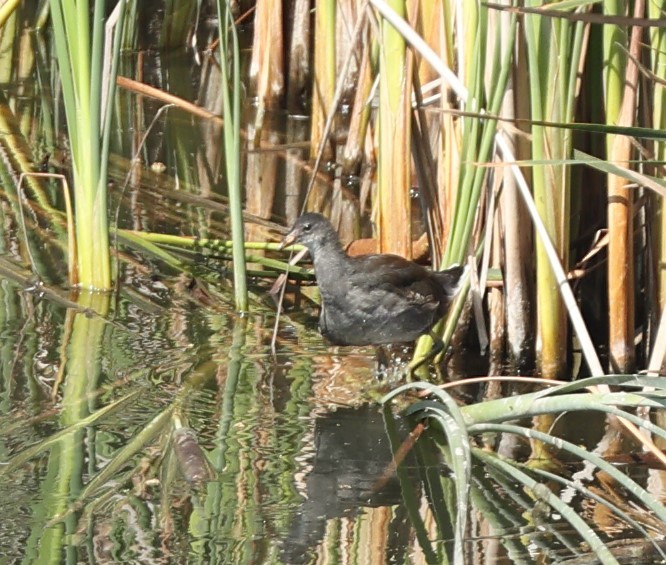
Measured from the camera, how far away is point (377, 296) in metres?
3.71

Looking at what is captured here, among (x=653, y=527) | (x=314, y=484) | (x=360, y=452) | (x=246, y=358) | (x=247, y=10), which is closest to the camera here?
(x=653, y=527)

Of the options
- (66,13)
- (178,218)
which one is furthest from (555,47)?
(178,218)

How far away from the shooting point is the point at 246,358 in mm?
3697

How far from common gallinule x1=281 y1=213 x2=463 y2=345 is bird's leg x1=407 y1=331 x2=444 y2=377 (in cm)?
4

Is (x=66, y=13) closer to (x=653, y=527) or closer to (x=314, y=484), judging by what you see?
(x=314, y=484)

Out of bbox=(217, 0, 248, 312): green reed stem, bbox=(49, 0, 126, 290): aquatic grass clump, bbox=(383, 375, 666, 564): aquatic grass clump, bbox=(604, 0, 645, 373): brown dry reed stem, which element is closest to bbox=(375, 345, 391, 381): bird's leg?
bbox=(383, 375, 666, 564): aquatic grass clump

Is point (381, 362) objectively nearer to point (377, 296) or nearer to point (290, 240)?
point (377, 296)

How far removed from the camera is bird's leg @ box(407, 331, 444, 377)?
361 cm

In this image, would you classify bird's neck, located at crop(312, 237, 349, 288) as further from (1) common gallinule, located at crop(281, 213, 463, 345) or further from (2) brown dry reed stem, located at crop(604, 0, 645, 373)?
(2) brown dry reed stem, located at crop(604, 0, 645, 373)

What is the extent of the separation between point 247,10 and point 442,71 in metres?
4.65

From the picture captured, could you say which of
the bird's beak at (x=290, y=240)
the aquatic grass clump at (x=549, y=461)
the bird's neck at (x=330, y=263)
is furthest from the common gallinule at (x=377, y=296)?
the aquatic grass clump at (x=549, y=461)

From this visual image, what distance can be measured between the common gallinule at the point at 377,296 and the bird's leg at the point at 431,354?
4 cm

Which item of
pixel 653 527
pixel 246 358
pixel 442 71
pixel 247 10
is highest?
pixel 247 10

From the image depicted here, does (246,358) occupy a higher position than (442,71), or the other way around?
(442,71)
